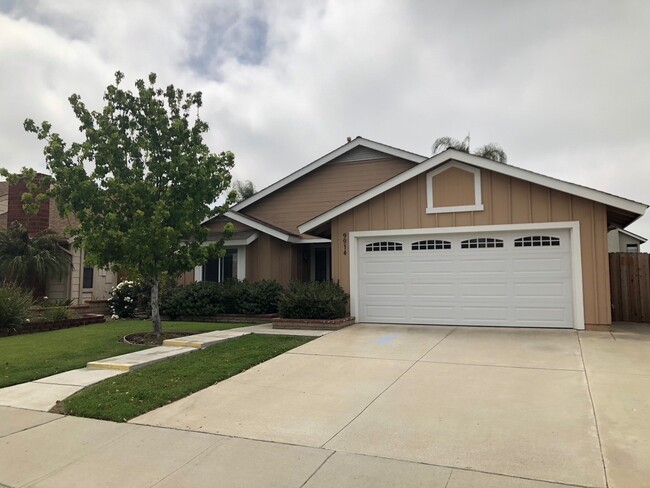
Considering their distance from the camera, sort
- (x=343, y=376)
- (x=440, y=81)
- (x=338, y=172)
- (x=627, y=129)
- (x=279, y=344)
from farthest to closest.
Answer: (x=338, y=172) → (x=627, y=129) → (x=440, y=81) → (x=279, y=344) → (x=343, y=376)

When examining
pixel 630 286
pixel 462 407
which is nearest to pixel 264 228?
pixel 630 286

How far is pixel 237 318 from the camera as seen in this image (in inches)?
571

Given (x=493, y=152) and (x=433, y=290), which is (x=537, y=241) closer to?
(x=433, y=290)

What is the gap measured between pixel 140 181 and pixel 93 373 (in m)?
4.47

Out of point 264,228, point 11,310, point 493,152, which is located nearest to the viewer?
point 11,310

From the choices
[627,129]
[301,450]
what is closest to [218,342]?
[301,450]

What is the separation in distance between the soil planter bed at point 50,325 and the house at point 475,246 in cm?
734

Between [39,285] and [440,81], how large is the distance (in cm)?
1508

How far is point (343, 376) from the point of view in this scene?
7.32 m

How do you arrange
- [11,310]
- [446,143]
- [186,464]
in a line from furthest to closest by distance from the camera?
[446,143], [11,310], [186,464]

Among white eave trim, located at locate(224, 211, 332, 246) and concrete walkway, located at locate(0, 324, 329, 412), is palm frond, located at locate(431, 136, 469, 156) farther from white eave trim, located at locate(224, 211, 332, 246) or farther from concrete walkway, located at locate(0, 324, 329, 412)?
concrete walkway, located at locate(0, 324, 329, 412)

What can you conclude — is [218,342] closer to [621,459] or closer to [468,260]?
[468,260]

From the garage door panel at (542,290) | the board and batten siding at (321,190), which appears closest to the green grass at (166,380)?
the garage door panel at (542,290)

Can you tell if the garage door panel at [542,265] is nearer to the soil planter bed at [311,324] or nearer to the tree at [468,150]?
the soil planter bed at [311,324]
